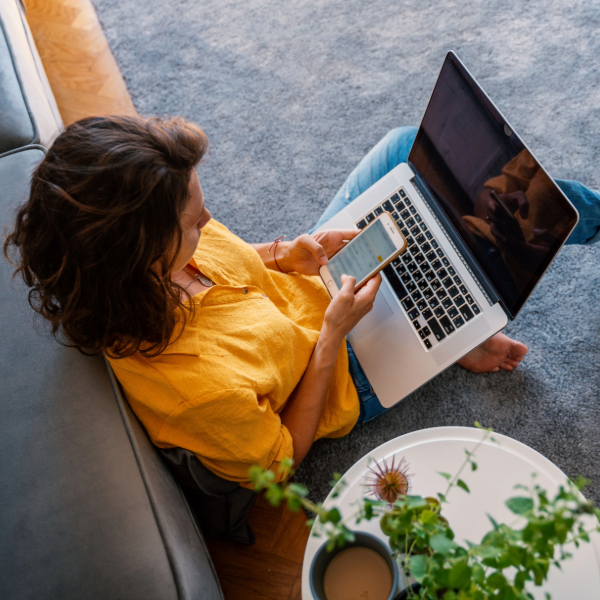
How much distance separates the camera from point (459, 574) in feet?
1.26

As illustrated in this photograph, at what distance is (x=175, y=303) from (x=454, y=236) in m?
0.58

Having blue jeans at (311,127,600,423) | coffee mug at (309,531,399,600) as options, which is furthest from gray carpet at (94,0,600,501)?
coffee mug at (309,531,399,600)

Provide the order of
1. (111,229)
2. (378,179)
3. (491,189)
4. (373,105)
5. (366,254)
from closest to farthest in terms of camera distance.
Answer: (111,229), (491,189), (366,254), (378,179), (373,105)

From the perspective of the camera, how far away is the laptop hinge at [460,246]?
934 millimetres

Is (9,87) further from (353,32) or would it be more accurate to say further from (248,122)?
(353,32)

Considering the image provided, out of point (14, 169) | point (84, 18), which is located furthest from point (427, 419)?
point (84, 18)

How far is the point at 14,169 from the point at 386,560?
1.03 m

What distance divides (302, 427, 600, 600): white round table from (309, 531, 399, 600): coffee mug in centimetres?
6

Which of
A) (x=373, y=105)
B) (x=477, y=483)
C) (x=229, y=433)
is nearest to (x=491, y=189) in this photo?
(x=477, y=483)

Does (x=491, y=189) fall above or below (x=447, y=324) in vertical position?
above

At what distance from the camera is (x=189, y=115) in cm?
179

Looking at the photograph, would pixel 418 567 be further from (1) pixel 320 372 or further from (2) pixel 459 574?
(1) pixel 320 372

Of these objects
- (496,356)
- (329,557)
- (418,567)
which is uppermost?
(418,567)

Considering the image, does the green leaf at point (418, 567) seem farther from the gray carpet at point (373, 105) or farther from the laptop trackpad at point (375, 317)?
the gray carpet at point (373, 105)
